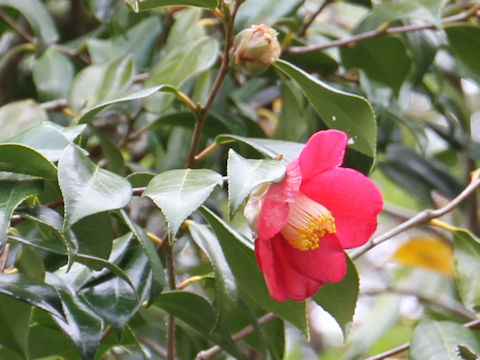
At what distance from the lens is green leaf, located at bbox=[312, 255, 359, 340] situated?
877 mm

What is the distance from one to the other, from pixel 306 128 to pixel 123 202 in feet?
1.85

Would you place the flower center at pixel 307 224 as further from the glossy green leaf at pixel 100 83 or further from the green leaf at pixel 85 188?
the glossy green leaf at pixel 100 83

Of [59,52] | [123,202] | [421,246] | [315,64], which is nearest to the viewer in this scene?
[123,202]

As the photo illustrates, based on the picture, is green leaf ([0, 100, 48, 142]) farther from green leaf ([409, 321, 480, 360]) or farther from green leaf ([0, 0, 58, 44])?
green leaf ([409, 321, 480, 360])

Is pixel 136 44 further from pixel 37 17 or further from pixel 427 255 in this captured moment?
pixel 427 255

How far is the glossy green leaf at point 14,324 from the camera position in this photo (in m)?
0.82

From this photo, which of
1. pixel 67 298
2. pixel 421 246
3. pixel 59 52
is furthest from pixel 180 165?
pixel 421 246

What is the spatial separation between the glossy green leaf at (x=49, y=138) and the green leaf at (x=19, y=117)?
23 cm

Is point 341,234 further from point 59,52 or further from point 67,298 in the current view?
point 59,52

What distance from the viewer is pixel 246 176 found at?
28.2 inches

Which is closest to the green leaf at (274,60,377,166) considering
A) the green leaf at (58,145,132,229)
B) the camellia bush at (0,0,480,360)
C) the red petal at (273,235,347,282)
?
the camellia bush at (0,0,480,360)

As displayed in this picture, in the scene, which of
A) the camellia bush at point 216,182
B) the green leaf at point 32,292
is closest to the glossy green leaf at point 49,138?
the camellia bush at point 216,182

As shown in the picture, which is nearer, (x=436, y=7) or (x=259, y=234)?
(x=259, y=234)

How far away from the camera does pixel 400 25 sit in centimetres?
139
